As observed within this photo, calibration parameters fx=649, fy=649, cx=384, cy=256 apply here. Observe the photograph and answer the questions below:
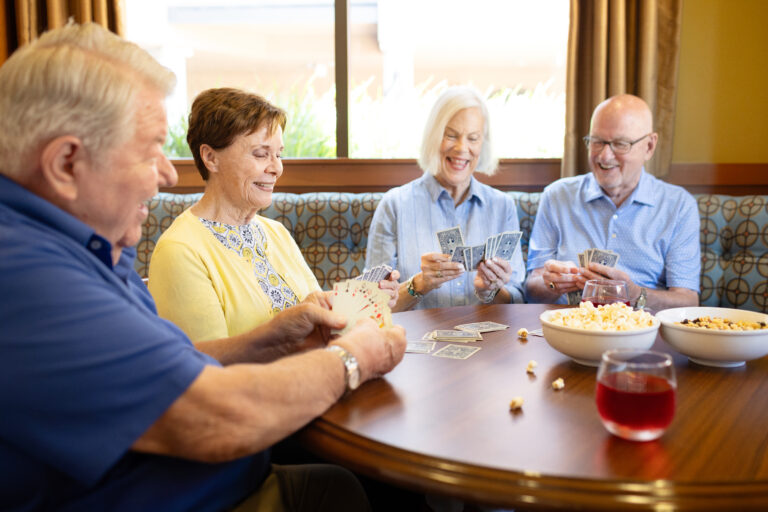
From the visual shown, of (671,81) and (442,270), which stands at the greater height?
(671,81)

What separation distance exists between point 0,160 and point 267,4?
155 inches

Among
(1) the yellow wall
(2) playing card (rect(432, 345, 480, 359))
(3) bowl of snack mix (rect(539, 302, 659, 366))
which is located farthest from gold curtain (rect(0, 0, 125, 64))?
(3) bowl of snack mix (rect(539, 302, 659, 366))

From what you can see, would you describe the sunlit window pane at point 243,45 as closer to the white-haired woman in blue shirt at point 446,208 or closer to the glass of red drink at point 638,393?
the white-haired woman in blue shirt at point 446,208

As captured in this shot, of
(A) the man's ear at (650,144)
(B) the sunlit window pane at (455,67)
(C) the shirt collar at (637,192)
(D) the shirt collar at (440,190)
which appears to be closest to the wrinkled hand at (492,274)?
(D) the shirt collar at (440,190)

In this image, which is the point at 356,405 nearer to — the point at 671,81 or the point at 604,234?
the point at 604,234

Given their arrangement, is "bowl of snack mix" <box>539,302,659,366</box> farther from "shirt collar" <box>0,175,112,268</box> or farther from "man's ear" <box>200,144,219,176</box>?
"man's ear" <box>200,144,219,176</box>

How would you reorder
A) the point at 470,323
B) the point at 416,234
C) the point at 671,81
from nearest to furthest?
the point at 470,323 < the point at 416,234 < the point at 671,81

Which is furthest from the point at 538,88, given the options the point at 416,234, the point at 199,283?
the point at 199,283

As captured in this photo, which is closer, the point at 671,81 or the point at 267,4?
the point at 671,81

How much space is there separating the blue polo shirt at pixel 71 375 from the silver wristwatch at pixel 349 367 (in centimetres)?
29

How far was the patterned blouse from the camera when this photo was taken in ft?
6.38

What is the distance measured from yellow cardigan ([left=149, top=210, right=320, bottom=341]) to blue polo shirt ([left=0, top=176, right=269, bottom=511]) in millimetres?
644

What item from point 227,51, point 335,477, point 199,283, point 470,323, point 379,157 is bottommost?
point 335,477

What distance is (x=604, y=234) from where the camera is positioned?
295cm
